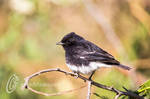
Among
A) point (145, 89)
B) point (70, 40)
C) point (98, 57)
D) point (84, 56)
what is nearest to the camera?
point (145, 89)

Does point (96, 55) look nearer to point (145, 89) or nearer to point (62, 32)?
point (145, 89)

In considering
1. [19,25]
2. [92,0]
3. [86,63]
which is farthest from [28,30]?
[86,63]

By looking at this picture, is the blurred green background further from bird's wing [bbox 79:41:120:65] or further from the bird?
bird's wing [bbox 79:41:120:65]

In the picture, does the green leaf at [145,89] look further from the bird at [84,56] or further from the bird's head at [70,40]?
the bird's head at [70,40]

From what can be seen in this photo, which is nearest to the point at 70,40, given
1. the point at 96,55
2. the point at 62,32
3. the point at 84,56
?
the point at 84,56

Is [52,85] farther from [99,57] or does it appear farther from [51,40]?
[99,57]

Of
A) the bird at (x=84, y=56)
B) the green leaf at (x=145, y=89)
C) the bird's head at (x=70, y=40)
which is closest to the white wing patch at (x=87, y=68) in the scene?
the bird at (x=84, y=56)
